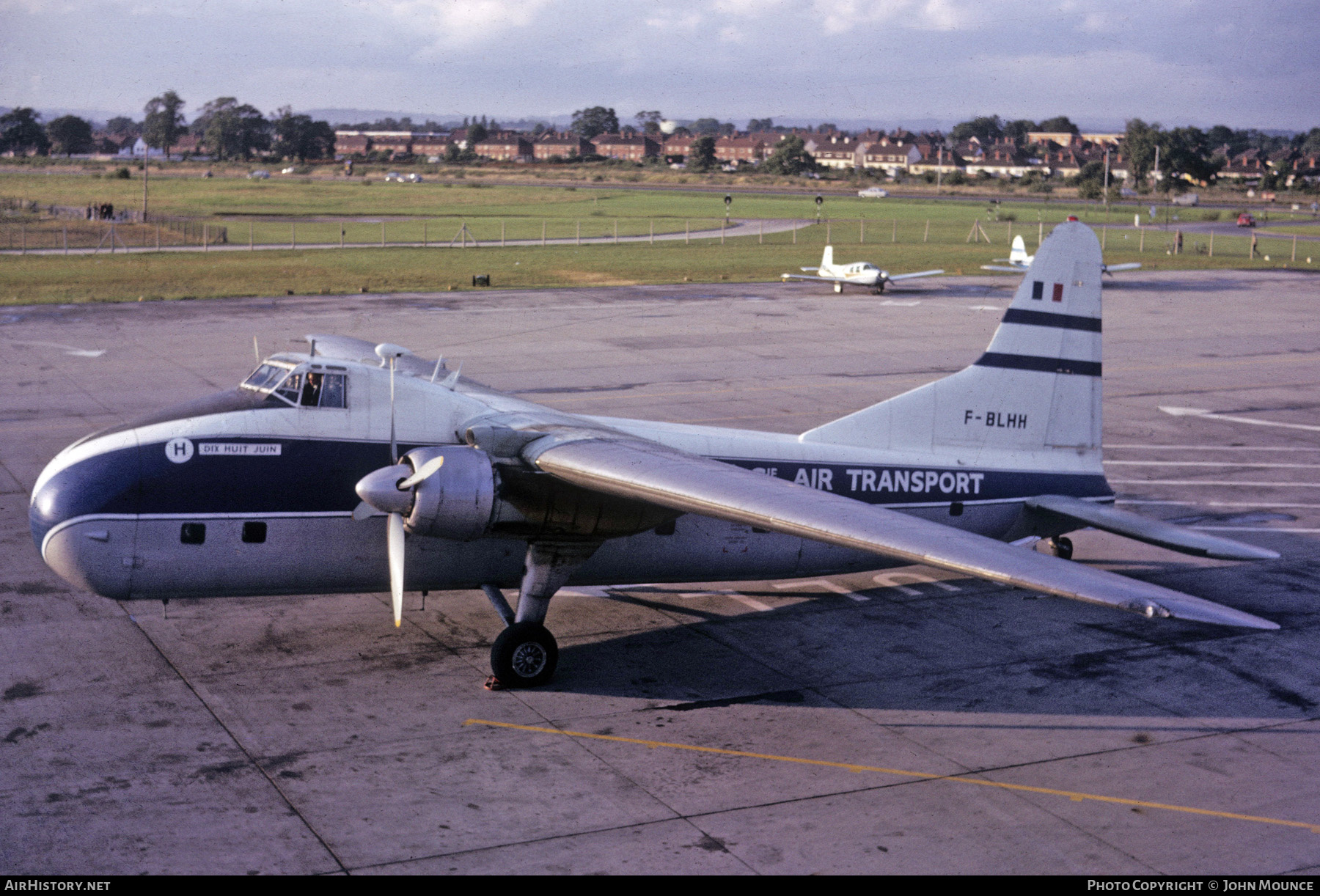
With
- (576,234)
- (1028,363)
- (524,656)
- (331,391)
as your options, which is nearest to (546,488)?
(524,656)

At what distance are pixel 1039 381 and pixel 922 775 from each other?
27.3ft

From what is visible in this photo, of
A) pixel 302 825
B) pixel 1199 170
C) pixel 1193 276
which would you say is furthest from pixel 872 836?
pixel 1199 170

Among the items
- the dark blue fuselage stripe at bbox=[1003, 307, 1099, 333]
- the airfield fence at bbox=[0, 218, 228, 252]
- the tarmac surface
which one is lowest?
the tarmac surface

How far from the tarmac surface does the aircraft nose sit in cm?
156

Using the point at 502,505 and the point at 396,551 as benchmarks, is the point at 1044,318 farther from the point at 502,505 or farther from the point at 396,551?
the point at 396,551

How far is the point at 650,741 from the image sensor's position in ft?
47.9

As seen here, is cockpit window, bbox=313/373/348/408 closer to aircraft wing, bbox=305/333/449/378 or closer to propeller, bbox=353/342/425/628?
propeller, bbox=353/342/425/628

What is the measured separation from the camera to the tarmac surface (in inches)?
472

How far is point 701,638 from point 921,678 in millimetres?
3446

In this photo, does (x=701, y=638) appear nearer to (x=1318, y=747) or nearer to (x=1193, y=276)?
(x=1318, y=747)

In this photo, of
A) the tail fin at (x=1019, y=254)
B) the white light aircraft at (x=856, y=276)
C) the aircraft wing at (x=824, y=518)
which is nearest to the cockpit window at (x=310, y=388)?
the aircraft wing at (x=824, y=518)

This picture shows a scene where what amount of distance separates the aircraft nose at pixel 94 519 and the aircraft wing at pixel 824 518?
5.27 m

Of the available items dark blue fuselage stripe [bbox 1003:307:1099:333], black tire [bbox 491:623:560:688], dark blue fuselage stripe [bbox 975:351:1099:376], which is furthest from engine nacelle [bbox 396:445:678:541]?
dark blue fuselage stripe [bbox 1003:307:1099:333]

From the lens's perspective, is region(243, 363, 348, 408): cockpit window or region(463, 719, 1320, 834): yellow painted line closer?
region(463, 719, 1320, 834): yellow painted line
